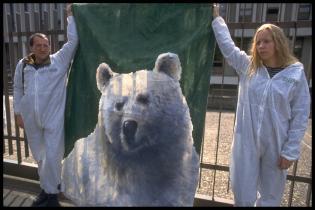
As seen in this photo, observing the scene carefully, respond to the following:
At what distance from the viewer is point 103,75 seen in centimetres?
348

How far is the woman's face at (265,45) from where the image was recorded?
2748 mm

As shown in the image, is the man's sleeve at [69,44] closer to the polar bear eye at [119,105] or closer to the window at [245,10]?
the polar bear eye at [119,105]

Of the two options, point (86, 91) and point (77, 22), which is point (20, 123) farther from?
point (77, 22)

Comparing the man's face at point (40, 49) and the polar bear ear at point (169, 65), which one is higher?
the man's face at point (40, 49)

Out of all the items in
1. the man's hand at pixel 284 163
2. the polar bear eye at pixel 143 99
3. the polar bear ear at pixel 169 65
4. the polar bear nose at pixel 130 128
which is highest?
the polar bear ear at pixel 169 65

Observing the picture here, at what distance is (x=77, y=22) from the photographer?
363 cm

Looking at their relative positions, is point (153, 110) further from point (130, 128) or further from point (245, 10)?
point (245, 10)

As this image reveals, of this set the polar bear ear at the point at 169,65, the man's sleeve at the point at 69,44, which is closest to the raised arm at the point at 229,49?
the polar bear ear at the point at 169,65

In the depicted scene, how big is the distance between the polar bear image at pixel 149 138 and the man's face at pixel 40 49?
72 centimetres

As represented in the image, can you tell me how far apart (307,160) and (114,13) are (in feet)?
15.3

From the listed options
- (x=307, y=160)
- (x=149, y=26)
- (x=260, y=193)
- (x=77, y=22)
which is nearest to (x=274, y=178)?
(x=260, y=193)

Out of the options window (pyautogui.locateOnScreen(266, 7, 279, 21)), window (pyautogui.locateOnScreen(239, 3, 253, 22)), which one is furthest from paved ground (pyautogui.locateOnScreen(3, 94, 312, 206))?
window (pyautogui.locateOnScreen(266, 7, 279, 21))

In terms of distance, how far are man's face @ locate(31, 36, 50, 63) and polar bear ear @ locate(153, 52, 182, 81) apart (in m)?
1.32

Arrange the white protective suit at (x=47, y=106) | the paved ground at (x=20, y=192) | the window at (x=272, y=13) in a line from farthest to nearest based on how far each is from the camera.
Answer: the window at (x=272, y=13) < the paved ground at (x=20, y=192) < the white protective suit at (x=47, y=106)
